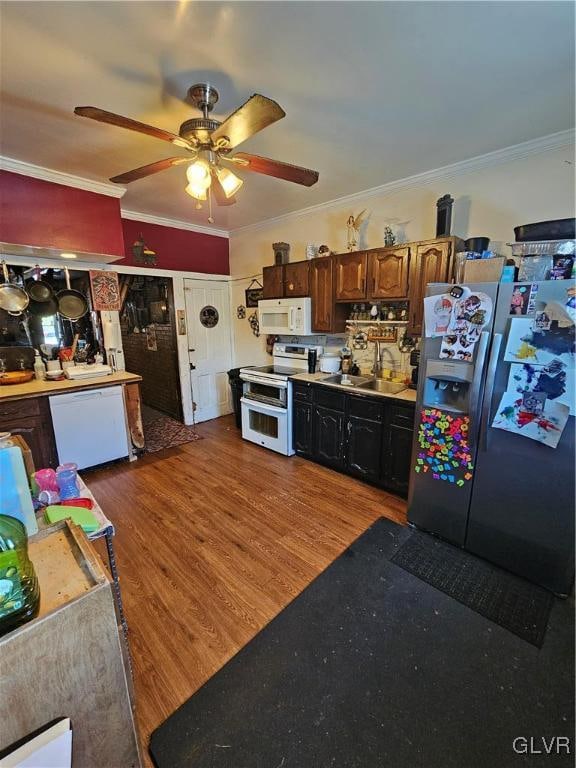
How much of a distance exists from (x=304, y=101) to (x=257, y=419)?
292cm

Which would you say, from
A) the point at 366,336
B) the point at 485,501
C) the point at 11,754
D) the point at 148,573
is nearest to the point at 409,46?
the point at 366,336

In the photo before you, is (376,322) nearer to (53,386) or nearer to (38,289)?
(53,386)

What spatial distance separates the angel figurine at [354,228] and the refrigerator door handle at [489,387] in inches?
73.6

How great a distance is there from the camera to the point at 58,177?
2.75m

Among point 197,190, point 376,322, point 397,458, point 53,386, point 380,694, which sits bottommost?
point 380,694

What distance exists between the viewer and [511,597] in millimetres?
1842

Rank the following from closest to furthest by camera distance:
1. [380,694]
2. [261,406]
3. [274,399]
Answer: [380,694] < [274,399] < [261,406]

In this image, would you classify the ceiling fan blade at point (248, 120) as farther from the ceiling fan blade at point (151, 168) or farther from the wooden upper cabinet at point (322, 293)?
the wooden upper cabinet at point (322, 293)

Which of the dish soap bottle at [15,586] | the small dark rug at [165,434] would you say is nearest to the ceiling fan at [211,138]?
the dish soap bottle at [15,586]

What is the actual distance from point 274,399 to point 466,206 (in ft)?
8.25

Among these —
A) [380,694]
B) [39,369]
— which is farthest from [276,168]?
[39,369]

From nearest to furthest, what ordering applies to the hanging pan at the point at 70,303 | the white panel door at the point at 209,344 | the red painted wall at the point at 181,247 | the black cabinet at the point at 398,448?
the black cabinet at the point at 398,448 → the hanging pan at the point at 70,303 → the red painted wall at the point at 181,247 → the white panel door at the point at 209,344

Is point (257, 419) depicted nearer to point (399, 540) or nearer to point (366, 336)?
point (366, 336)

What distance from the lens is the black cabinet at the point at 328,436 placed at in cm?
313
